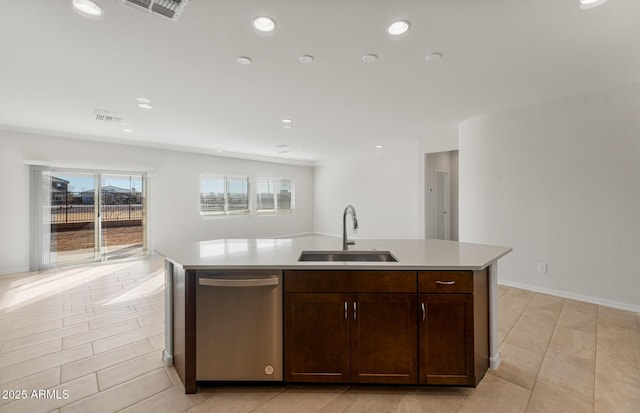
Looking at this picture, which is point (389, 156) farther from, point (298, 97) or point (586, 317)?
point (586, 317)

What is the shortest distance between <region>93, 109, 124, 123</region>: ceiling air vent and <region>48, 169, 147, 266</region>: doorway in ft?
6.28

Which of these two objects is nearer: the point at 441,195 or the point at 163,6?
the point at 163,6

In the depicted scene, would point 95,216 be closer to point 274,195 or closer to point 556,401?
point 274,195

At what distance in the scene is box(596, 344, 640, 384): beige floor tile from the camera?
2.02 m

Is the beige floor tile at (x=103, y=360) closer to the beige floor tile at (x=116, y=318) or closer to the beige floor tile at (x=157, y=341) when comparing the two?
the beige floor tile at (x=157, y=341)

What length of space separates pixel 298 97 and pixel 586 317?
4.18m

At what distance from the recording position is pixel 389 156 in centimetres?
740

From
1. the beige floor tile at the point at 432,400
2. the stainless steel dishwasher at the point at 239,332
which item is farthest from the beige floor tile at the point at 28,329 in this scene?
the beige floor tile at the point at 432,400

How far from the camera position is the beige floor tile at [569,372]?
1.92 meters

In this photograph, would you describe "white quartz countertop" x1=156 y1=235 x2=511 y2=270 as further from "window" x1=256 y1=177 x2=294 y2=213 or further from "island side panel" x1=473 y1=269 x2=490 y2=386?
"window" x1=256 y1=177 x2=294 y2=213

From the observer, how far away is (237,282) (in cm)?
179

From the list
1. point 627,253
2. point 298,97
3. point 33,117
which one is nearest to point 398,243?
point 298,97

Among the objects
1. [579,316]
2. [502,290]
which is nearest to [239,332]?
[579,316]

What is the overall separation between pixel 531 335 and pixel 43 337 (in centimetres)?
470
